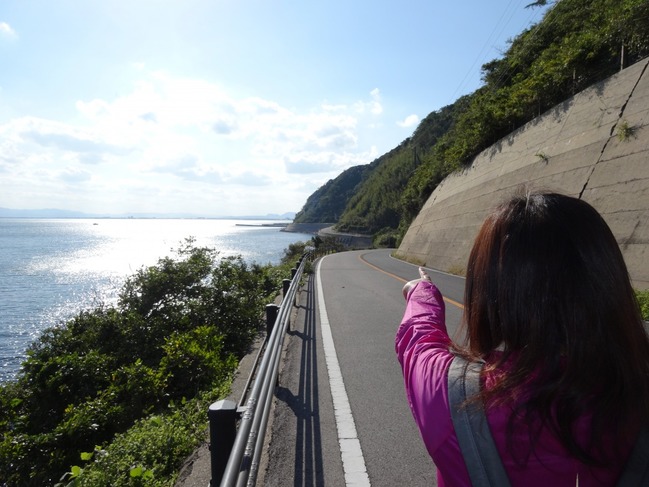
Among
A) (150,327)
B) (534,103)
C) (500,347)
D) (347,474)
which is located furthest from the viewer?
(534,103)

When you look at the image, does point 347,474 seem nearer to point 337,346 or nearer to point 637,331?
point 637,331

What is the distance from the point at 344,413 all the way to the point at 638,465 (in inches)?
145

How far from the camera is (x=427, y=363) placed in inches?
51.2

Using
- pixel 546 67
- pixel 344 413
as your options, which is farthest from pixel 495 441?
pixel 546 67

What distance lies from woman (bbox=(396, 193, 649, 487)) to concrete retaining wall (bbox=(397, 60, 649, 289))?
5683 millimetres

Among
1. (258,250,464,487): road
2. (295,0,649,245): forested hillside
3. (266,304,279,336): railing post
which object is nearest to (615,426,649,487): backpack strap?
(258,250,464,487): road

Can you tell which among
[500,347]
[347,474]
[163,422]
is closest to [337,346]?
[163,422]

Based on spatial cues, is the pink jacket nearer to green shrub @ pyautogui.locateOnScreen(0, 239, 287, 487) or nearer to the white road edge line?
the white road edge line

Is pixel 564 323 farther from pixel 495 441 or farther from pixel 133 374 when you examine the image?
pixel 133 374

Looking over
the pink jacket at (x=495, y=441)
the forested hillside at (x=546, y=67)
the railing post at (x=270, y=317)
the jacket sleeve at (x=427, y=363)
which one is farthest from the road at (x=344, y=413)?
the forested hillside at (x=546, y=67)

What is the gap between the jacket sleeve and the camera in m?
1.18

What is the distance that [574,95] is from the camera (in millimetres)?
17375

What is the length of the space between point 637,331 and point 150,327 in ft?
34.2

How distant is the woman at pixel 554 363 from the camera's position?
1103mm
